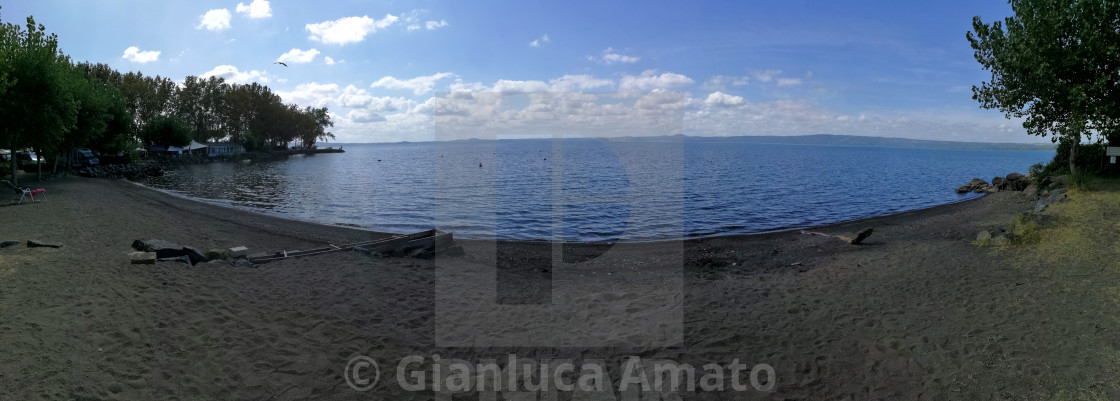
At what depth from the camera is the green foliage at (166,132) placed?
241 ft

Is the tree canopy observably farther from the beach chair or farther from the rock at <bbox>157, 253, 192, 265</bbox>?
the rock at <bbox>157, 253, 192, 265</bbox>

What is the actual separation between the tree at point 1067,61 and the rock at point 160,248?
3176cm

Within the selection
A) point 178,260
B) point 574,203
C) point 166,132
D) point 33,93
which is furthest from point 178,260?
point 166,132

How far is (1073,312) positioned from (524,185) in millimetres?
38440

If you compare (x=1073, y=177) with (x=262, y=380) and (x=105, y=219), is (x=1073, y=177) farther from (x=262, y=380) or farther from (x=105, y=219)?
(x=105, y=219)

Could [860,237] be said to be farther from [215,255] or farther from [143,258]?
[143,258]

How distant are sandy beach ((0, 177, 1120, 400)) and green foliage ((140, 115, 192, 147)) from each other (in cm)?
7149

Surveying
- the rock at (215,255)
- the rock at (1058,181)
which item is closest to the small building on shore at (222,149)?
the rock at (215,255)

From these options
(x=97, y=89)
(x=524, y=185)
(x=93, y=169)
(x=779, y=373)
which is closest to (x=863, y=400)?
(x=779, y=373)

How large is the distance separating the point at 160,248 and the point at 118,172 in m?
47.0

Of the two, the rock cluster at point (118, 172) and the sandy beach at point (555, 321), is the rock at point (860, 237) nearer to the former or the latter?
the sandy beach at point (555, 321)

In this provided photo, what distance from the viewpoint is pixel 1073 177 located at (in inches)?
945

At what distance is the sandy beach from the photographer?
6695 mm

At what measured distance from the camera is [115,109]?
46156mm
